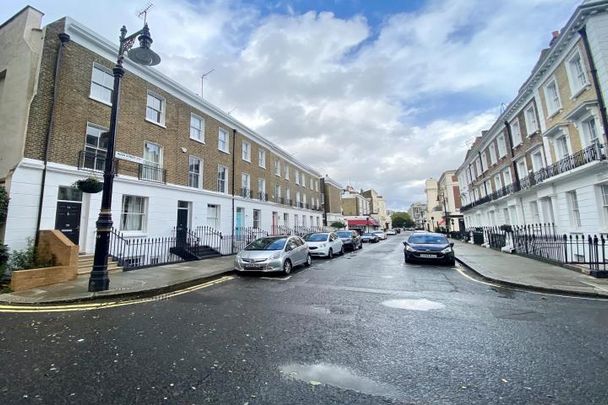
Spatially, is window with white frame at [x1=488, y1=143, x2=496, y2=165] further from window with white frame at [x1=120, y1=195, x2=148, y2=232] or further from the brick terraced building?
window with white frame at [x1=120, y1=195, x2=148, y2=232]

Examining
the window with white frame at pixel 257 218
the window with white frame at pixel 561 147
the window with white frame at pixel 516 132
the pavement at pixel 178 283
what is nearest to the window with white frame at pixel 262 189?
the window with white frame at pixel 257 218

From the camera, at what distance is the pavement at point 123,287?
22.4 feet

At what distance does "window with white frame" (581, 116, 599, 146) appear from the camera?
41.3ft

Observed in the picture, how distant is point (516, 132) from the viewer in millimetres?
20875

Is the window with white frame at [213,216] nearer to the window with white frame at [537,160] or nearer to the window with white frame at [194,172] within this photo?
the window with white frame at [194,172]

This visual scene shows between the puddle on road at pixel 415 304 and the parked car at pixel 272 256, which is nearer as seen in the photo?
the puddle on road at pixel 415 304

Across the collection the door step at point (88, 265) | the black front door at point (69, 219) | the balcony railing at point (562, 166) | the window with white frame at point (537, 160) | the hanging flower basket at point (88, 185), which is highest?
the window with white frame at point (537, 160)

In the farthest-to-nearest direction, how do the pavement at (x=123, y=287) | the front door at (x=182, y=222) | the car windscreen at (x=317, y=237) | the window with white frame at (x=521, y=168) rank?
the window with white frame at (x=521, y=168) → the car windscreen at (x=317, y=237) → the front door at (x=182, y=222) → the pavement at (x=123, y=287)

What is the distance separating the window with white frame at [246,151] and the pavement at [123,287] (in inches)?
544

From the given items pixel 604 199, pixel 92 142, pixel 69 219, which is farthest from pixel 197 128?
pixel 604 199

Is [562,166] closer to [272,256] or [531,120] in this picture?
[531,120]

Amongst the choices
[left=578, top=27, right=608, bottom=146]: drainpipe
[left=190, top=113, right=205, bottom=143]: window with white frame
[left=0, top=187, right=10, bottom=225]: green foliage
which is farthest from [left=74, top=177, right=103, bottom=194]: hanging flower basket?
[left=578, top=27, right=608, bottom=146]: drainpipe

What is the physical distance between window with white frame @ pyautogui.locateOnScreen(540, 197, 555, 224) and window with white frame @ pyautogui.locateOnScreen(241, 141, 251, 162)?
2033cm

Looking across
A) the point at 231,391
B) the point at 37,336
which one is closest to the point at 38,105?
the point at 37,336
